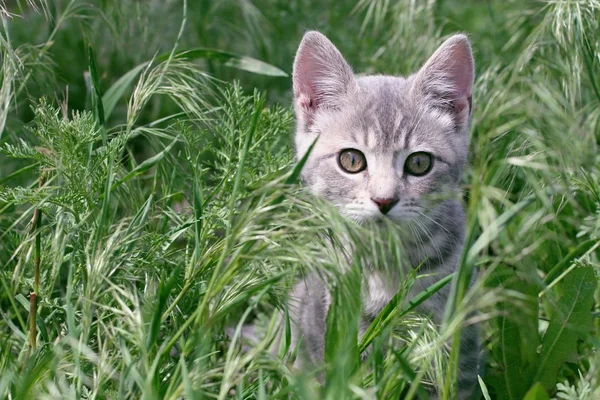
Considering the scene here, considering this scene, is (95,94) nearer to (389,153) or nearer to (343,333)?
(389,153)

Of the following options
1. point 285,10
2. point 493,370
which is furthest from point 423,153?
point 285,10

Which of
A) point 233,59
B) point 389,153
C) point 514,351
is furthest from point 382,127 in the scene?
point 514,351

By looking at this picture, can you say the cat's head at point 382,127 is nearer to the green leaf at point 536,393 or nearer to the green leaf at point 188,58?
the green leaf at point 188,58

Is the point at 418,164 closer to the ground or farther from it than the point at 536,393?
farther from it

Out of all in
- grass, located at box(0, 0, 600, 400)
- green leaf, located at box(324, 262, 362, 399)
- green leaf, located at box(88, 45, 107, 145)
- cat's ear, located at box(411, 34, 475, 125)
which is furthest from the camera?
cat's ear, located at box(411, 34, 475, 125)

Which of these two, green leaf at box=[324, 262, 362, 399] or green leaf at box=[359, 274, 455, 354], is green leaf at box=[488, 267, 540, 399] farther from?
green leaf at box=[324, 262, 362, 399]

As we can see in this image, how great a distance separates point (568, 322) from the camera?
7.18 ft

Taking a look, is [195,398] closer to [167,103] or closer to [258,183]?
[258,183]

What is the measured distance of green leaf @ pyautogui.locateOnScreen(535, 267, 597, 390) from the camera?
2.17 meters

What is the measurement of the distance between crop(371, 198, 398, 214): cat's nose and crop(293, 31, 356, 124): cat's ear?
511 mm

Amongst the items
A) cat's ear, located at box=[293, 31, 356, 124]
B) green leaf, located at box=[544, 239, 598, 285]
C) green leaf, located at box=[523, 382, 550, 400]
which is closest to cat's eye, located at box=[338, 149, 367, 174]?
cat's ear, located at box=[293, 31, 356, 124]

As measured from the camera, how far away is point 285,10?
380 centimetres

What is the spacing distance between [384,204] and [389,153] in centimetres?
22

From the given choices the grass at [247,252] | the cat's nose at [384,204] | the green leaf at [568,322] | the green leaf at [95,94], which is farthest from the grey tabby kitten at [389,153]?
the green leaf at [95,94]
